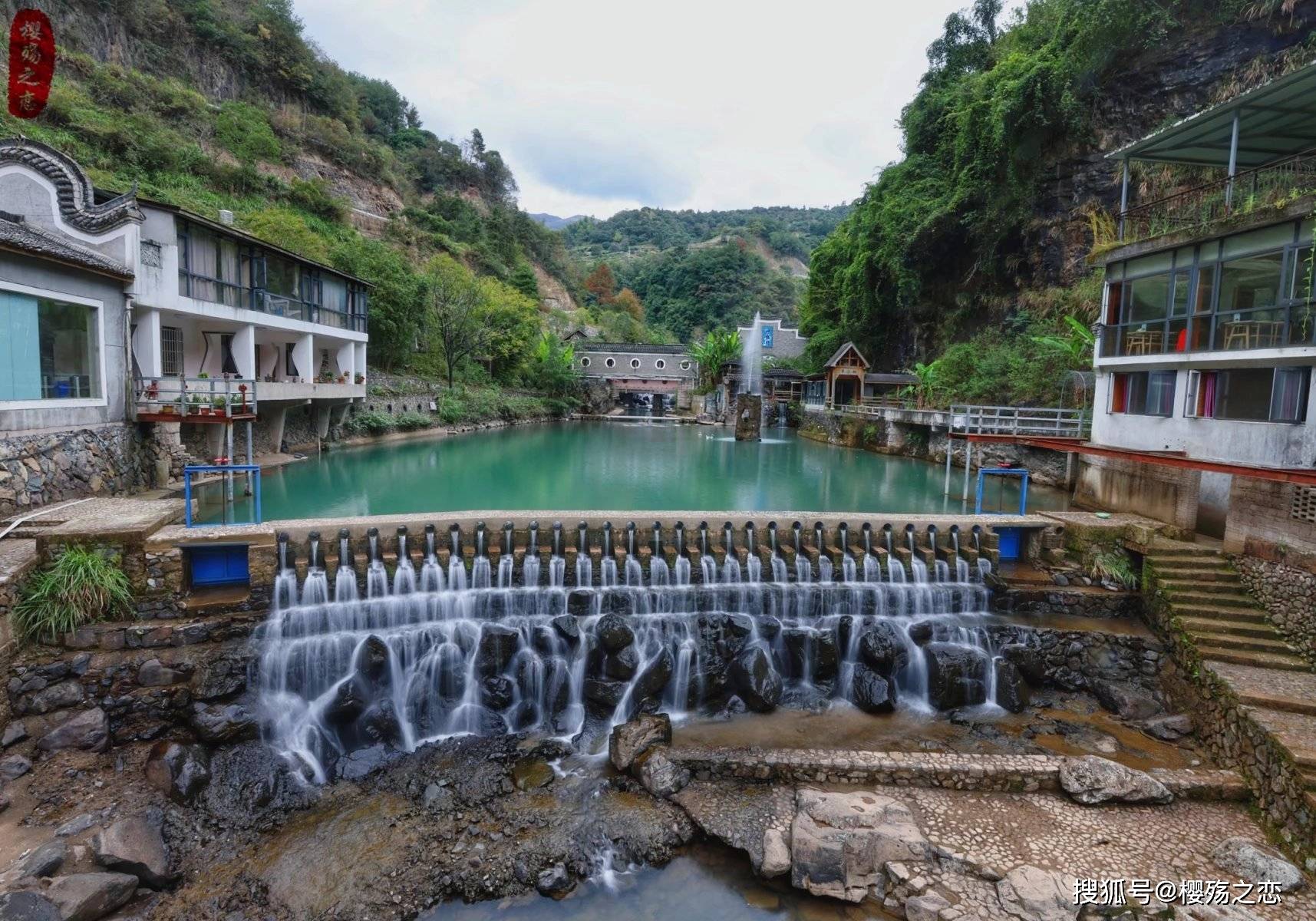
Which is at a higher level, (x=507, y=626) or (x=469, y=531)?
(x=469, y=531)

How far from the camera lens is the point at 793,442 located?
39344mm

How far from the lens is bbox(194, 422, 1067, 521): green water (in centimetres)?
1814

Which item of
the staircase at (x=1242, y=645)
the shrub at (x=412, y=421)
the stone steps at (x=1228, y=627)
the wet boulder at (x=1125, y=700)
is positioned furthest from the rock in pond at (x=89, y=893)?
the shrub at (x=412, y=421)

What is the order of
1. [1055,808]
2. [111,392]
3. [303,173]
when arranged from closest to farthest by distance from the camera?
1. [1055,808]
2. [111,392]
3. [303,173]

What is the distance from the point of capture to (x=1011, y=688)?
34.4ft

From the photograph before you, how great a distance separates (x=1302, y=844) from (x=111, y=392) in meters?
20.7

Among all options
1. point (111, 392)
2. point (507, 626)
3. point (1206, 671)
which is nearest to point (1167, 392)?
point (1206, 671)

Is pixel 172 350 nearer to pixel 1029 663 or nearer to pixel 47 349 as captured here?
pixel 47 349

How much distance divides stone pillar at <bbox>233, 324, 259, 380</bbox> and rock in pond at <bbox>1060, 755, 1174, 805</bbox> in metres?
A: 22.2

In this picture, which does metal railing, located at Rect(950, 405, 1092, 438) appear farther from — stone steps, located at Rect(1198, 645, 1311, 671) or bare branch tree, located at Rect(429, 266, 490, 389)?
bare branch tree, located at Rect(429, 266, 490, 389)

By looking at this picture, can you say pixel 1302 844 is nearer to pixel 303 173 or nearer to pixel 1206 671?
pixel 1206 671

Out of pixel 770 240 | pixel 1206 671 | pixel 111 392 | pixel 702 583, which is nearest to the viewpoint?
pixel 1206 671

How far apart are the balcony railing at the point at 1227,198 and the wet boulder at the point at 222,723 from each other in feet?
62.0

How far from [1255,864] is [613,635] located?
7904 mm
